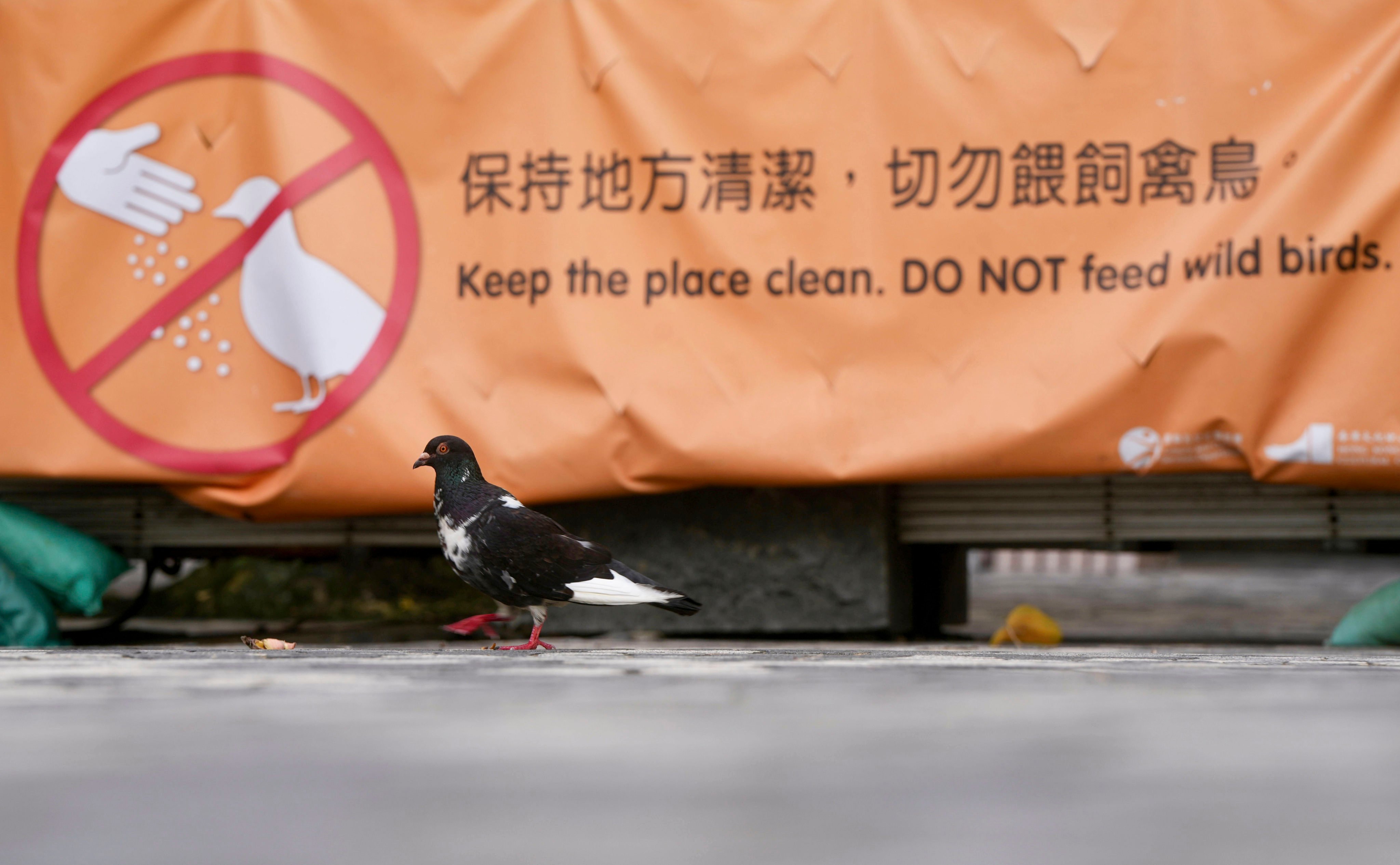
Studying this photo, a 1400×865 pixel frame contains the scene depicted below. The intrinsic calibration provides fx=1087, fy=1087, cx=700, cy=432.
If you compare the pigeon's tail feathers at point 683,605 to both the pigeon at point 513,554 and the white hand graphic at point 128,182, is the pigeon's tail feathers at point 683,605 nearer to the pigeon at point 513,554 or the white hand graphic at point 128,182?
the pigeon at point 513,554

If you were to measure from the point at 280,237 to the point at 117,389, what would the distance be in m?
0.56

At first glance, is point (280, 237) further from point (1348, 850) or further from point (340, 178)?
point (1348, 850)

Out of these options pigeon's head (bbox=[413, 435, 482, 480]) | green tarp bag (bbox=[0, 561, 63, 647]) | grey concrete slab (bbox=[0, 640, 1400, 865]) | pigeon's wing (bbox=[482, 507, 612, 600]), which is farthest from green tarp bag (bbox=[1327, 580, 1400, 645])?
green tarp bag (bbox=[0, 561, 63, 647])

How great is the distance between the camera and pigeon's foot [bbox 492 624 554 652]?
69.5 inches

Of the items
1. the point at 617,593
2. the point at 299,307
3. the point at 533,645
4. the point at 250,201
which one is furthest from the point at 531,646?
the point at 250,201

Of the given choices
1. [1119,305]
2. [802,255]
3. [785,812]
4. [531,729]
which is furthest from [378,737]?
[1119,305]

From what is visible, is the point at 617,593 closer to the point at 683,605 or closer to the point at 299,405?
the point at 683,605

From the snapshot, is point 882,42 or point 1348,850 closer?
point 1348,850

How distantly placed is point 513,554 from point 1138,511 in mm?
1709

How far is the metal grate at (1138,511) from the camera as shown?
2.58 m

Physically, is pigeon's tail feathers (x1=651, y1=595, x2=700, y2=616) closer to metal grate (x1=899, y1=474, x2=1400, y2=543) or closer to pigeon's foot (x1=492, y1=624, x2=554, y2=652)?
pigeon's foot (x1=492, y1=624, x2=554, y2=652)

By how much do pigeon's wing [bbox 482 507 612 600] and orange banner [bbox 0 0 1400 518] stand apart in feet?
2.85

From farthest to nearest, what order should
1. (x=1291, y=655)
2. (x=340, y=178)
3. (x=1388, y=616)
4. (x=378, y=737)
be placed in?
(x=340, y=178) < (x=1388, y=616) < (x=1291, y=655) < (x=378, y=737)

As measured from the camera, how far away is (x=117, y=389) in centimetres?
271
